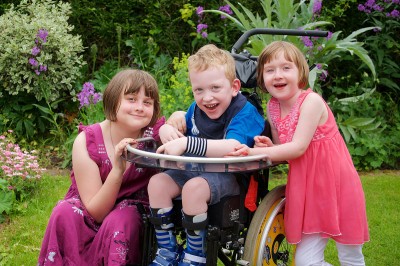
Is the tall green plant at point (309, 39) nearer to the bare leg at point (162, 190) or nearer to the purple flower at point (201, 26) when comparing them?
the purple flower at point (201, 26)

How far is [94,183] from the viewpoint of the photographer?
9.61ft

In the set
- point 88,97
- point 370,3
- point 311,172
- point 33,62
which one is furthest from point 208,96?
point 370,3

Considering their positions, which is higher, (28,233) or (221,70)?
(221,70)

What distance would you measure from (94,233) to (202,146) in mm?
693

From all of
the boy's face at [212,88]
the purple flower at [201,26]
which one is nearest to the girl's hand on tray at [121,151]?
the boy's face at [212,88]

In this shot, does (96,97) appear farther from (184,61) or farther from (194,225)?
Result: (194,225)

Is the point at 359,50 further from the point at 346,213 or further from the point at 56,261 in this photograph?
the point at 56,261

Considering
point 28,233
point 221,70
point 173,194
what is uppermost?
point 221,70

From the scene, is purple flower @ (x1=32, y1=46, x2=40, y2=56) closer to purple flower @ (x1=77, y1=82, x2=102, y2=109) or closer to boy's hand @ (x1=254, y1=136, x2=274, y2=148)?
purple flower @ (x1=77, y1=82, x2=102, y2=109)

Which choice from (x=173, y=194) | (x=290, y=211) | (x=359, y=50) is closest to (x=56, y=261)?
(x=173, y=194)

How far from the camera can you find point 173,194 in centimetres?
269

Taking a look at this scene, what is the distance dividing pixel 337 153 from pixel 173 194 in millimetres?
697

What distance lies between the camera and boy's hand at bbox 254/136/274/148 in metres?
2.71

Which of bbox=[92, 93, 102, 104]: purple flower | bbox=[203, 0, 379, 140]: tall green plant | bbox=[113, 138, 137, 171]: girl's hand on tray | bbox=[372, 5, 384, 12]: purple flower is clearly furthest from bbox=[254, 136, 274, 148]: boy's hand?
bbox=[372, 5, 384, 12]: purple flower
